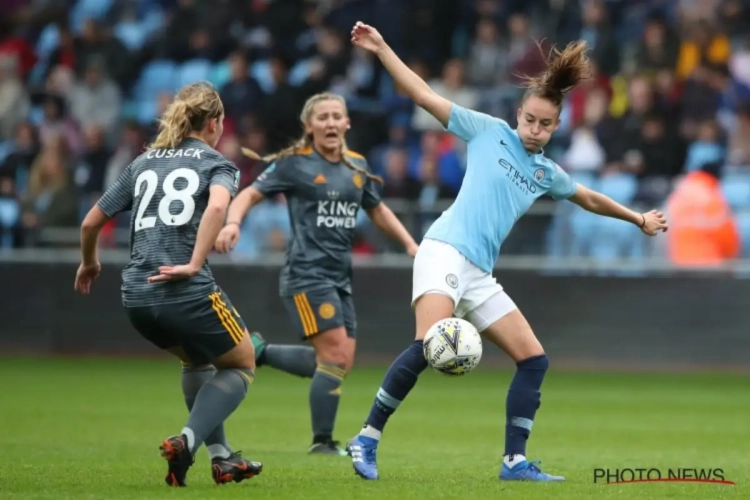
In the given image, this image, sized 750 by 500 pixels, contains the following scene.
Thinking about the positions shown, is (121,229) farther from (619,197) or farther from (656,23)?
(656,23)

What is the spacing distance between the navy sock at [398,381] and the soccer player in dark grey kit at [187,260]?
2.41ft

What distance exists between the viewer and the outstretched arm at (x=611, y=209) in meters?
8.14

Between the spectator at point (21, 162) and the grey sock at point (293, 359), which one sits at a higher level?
the spectator at point (21, 162)

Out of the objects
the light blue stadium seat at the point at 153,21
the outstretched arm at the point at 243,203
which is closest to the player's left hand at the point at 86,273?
the outstretched arm at the point at 243,203

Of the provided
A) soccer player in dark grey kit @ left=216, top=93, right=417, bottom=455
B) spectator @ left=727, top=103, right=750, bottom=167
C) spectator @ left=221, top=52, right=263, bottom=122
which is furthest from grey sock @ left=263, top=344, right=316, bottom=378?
spectator @ left=221, top=52, right=263, bottom=122

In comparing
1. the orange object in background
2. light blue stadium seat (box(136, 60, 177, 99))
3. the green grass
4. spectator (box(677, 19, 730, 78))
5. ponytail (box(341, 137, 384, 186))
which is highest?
spectator (box(677, 19, 730, 78))

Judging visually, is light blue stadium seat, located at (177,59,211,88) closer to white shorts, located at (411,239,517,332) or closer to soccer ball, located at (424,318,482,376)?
white shorts, located at (411,239,517,332)

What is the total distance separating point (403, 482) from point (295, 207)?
3102 millimetres

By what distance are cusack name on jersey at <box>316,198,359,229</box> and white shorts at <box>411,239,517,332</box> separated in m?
2.22

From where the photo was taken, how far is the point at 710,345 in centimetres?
1650

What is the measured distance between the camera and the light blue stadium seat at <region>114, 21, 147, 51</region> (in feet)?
74.1

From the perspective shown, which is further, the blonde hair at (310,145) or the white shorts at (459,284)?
the blonde hair at (310,145)

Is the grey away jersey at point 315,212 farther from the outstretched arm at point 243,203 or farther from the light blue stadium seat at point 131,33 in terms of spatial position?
the light blue stadium seat at point 131,33

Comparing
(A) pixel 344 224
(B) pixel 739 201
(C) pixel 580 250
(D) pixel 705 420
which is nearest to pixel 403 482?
(A) pixel 344 224
